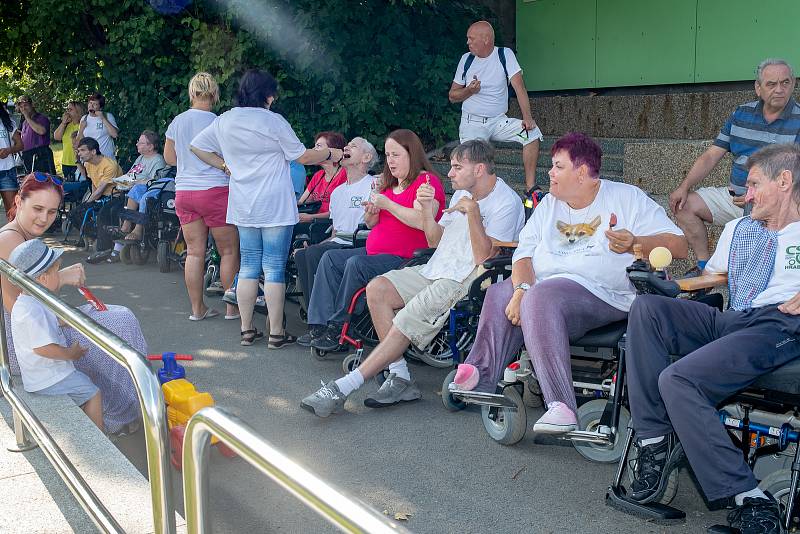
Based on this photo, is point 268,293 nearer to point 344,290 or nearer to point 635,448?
point 344,290

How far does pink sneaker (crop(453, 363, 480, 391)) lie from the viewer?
4.54m

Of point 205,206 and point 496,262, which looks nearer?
point 496,262

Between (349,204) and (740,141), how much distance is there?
9.54 ft

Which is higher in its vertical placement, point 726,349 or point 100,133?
point 100,133

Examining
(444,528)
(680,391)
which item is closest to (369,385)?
(444,528)

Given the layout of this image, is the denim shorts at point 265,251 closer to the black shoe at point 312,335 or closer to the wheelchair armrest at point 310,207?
the black shoe at point 312,335

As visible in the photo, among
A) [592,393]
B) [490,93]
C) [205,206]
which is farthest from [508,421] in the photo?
[490,93]

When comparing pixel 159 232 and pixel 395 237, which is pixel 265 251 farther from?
pixel 159 232

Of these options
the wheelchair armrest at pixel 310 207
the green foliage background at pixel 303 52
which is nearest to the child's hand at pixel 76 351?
the wheelchair armrest at pixel 310 207

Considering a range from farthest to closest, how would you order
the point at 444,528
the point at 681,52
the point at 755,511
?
the point at 681,52 → the point at 444,528 → the point at 755,511

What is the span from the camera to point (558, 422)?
161 inches

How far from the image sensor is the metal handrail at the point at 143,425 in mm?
2352

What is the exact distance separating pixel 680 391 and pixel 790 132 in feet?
9.99

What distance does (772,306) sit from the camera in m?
3.75
